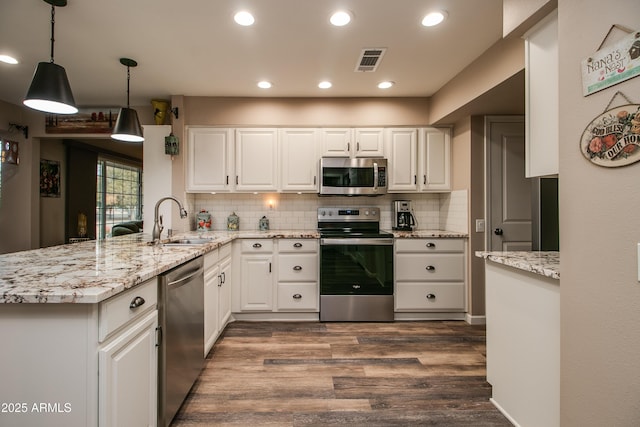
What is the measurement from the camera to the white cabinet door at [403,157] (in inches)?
147

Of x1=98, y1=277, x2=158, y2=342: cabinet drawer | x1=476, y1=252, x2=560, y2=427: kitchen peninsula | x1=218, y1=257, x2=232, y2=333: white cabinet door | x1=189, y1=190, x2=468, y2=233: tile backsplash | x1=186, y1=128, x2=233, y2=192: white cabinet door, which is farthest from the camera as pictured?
x1=189, y1=190, x2=468, y2=233: tile backsplash

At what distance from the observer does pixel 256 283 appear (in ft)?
11.1

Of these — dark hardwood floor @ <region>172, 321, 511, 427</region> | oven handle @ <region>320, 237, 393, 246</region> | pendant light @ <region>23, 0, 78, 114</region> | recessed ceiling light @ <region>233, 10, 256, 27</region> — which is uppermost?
recessed ceiling light @ <region>233, 10, 256, 27</region>

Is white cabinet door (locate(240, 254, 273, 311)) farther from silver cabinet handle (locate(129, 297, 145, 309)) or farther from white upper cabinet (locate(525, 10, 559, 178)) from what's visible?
white upper cabinet (locate(525, 10, 559, 178))

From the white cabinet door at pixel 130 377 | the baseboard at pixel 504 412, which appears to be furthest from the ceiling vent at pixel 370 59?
the baseboard at pixel 504 412

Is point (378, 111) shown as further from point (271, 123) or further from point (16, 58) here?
point (16, 58)

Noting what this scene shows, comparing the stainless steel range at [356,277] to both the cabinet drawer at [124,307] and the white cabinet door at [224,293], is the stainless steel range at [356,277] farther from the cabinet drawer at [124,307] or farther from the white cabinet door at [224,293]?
the cabinet drawer at [124,307]

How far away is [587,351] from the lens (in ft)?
3.86

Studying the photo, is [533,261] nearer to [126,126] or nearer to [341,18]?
[341,18]

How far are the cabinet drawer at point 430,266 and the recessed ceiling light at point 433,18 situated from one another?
2.12 meters

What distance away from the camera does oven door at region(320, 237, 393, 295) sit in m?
3.34

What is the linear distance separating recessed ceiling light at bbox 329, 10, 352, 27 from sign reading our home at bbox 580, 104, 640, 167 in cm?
161

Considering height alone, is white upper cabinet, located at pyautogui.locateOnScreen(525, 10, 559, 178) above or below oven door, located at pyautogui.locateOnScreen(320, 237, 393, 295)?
above

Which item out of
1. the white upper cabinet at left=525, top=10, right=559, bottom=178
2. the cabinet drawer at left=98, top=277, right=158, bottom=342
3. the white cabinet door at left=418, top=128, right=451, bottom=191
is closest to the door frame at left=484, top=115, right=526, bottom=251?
the white cabinet door at left=418, top=128, right=451, bottom=191
